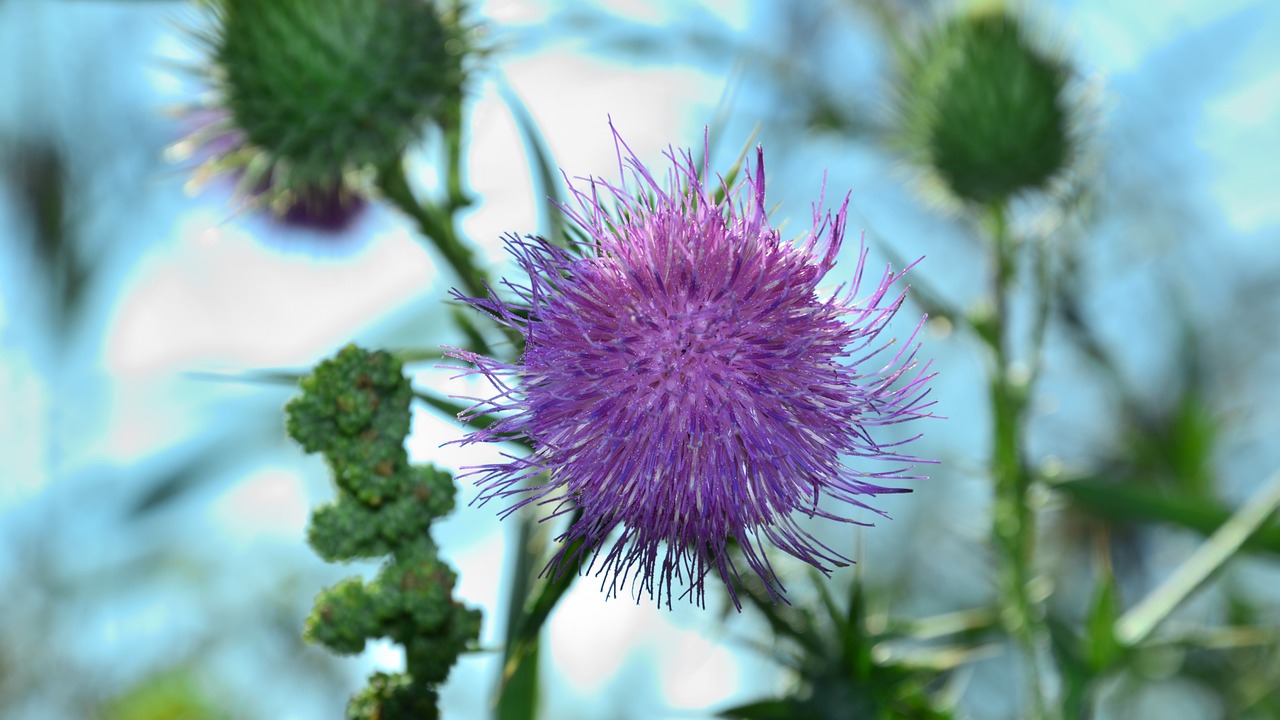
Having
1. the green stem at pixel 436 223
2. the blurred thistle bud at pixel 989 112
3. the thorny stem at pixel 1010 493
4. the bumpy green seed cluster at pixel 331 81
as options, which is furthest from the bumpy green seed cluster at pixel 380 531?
the blurred thistle bud at pixel 989 112

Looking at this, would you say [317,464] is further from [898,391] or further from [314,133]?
[898,391]

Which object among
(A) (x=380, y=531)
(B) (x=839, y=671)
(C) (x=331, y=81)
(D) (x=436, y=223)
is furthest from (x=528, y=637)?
(C) (x=331, y=81)

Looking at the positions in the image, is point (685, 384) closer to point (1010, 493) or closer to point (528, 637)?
point (528, 637)

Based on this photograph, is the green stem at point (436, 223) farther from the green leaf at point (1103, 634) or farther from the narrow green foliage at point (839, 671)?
the green leaf at point (1103, 634)

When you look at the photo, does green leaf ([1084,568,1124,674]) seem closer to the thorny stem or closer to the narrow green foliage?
the thorny stem

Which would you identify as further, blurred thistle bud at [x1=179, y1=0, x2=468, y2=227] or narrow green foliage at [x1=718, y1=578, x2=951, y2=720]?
blurred thistle bud at [x1=179, y1=0, x2=468, y2=227]

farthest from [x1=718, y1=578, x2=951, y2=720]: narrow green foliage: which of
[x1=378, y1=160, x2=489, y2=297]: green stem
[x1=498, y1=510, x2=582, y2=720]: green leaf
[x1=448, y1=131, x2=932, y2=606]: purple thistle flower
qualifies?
[x1=378, y1=160, x2=489, y2=297]: green stem

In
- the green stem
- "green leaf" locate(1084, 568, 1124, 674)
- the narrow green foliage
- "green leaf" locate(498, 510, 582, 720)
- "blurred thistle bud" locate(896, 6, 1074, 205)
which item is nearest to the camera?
"green leaf" locate(498, 510, 582, 720)
